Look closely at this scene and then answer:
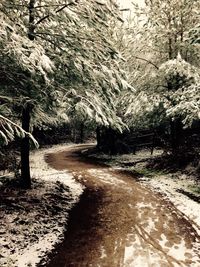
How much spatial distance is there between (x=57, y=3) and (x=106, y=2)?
172 cm

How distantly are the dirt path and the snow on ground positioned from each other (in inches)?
15.7

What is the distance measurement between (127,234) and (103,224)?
1106 mm

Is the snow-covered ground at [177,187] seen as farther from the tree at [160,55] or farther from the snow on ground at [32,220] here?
the snow on ground at [32,220]

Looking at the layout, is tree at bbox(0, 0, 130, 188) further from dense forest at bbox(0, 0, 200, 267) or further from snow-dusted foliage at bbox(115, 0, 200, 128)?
snow-dusted foliage at bbox(115, 0, 200, 128)

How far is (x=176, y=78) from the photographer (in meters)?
19.3

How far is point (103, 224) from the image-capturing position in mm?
10078

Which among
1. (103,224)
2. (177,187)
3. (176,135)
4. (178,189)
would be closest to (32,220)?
(103,224)

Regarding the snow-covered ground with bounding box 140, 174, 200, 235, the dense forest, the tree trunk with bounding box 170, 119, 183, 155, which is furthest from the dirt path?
the tree trunk with bounding box 170, 119, 183, 155

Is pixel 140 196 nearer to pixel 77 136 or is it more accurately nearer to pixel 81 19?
pixel 81 19

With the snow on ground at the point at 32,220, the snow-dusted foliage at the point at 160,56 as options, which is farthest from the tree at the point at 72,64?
the snow-dusted foliage at the point at 160,56

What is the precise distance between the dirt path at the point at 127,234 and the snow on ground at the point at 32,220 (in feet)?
1.31

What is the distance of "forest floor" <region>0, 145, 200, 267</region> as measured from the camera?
771 centimetres

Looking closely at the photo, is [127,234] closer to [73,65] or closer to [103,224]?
[103,224]

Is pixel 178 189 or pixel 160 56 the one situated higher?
pixel 160 56
